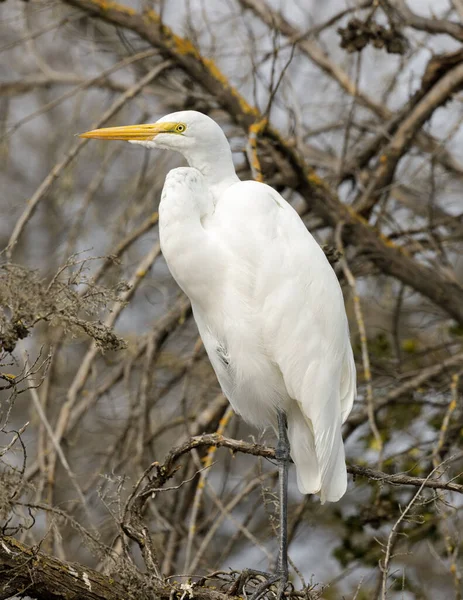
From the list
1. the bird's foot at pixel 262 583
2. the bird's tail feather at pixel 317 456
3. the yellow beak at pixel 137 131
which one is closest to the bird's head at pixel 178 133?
the yellow beak at pixel 137 131

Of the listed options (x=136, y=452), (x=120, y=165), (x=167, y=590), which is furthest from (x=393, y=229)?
(x=120, y=165)

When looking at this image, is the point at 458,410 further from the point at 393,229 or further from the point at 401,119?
the point at 401,119

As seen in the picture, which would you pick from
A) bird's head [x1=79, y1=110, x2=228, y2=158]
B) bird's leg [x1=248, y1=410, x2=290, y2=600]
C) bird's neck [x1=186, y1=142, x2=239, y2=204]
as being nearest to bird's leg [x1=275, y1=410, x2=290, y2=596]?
bird's leg [x1=248, y1=410, x2=290, y2=600]

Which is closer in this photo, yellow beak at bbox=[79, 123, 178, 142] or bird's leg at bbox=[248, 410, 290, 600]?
bird's leg at bbox=[248, 410, 290, 600]

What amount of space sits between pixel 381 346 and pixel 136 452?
4.28 feet

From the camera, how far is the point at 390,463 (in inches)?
127

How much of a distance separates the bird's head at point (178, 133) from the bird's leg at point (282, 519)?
0.84m

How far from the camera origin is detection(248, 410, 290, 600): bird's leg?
2236mm

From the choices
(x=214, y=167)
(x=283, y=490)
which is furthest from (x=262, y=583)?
(x=214, y=167)

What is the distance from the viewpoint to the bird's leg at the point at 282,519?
2236 mm

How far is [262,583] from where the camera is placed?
2.27 m

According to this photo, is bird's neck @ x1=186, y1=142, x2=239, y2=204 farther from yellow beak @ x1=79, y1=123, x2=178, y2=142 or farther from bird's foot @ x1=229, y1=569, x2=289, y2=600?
bird's foot @ x1=229, y1=569, x2=289, y2=600

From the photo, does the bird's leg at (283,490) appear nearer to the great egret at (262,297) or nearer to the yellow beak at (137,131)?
the great egret at (262,297)

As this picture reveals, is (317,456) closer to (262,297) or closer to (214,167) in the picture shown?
(262,297)
